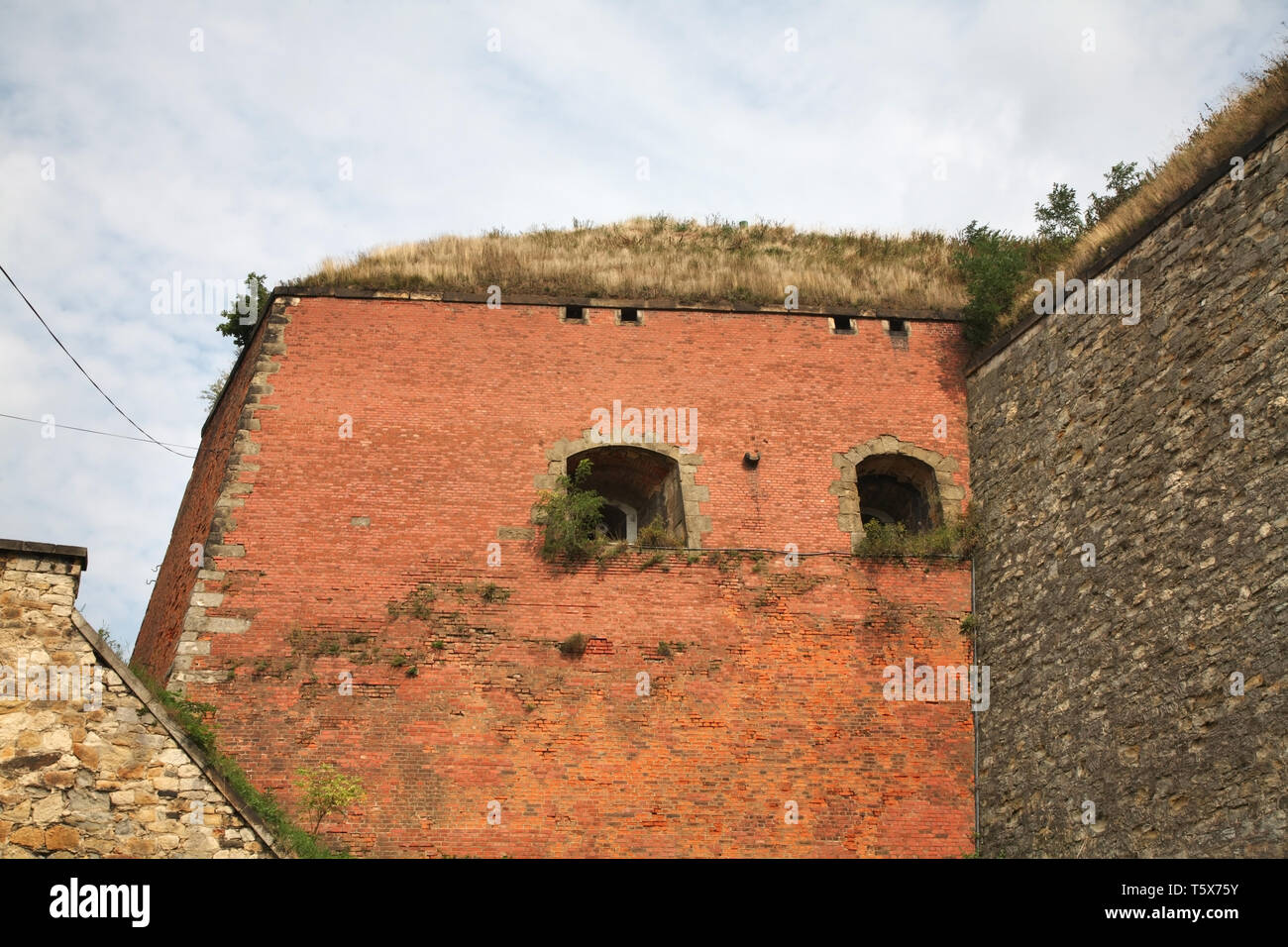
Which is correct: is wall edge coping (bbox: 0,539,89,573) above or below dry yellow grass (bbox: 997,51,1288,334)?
below

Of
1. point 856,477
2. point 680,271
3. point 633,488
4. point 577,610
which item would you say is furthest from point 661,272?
point 577,610

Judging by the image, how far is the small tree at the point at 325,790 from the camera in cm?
1332

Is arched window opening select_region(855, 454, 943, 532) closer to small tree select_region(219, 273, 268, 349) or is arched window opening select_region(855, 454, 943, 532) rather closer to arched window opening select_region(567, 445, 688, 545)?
arched window opening select_region(567, 445, 688, 545)

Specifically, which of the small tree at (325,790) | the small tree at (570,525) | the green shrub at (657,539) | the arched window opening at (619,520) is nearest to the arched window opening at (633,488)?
the arched window opening at (619,520)

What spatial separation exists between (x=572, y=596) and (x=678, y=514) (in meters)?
1.89

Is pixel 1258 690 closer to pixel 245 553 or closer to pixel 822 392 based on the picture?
pixel 822 392

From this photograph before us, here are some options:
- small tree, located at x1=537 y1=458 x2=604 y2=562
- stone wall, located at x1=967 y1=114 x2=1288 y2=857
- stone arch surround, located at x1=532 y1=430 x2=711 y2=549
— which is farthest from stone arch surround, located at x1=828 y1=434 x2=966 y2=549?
small tree, located at x1=537 y1=458 x2=604 y2=562

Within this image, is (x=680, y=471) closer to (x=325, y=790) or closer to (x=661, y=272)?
(x=661, y=272)

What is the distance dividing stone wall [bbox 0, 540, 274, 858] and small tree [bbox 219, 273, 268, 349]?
8.18 meters

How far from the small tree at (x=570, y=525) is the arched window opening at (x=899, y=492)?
12.5 ft

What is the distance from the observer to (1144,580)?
1242cm

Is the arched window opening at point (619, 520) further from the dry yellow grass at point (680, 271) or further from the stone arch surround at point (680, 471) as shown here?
the dry yellow grass at point (680, 271)

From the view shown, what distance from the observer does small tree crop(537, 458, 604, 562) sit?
15.8 meters

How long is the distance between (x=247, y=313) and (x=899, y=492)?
31.6ft
